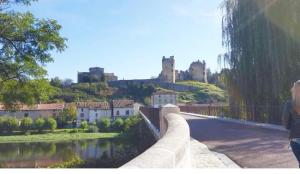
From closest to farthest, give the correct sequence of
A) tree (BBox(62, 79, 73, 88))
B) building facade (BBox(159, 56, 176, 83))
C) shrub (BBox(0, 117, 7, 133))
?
shrub (BBox(0, 117, 7, 133)) < tree (BBox(62, 79, 73, 88)) < building facade (BBox(159, 56, 176, 83))

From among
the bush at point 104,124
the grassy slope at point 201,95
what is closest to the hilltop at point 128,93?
the grassy slope at point 201,95

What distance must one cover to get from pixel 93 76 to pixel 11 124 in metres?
20.6

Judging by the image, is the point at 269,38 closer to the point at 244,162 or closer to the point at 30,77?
the point at 30,77

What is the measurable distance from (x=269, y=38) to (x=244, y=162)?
403 inches

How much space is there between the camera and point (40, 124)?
56406 millimetres

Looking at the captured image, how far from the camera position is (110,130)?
54.5 m

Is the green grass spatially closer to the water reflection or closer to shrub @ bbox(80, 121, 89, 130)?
the water reflection

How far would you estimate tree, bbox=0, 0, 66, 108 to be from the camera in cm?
1349

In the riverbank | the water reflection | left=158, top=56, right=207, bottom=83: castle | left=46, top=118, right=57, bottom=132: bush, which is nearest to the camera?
the water reflection

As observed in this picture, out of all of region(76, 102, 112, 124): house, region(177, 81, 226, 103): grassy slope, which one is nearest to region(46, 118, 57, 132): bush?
region(76, 102, 112, 124): house

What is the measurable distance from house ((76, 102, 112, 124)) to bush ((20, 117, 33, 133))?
21.3ft

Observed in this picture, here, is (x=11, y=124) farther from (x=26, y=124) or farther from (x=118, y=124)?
(x=118, y=124)

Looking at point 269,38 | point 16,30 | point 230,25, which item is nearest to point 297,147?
point 16,30

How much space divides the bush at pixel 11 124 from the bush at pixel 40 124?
3.17 meters
